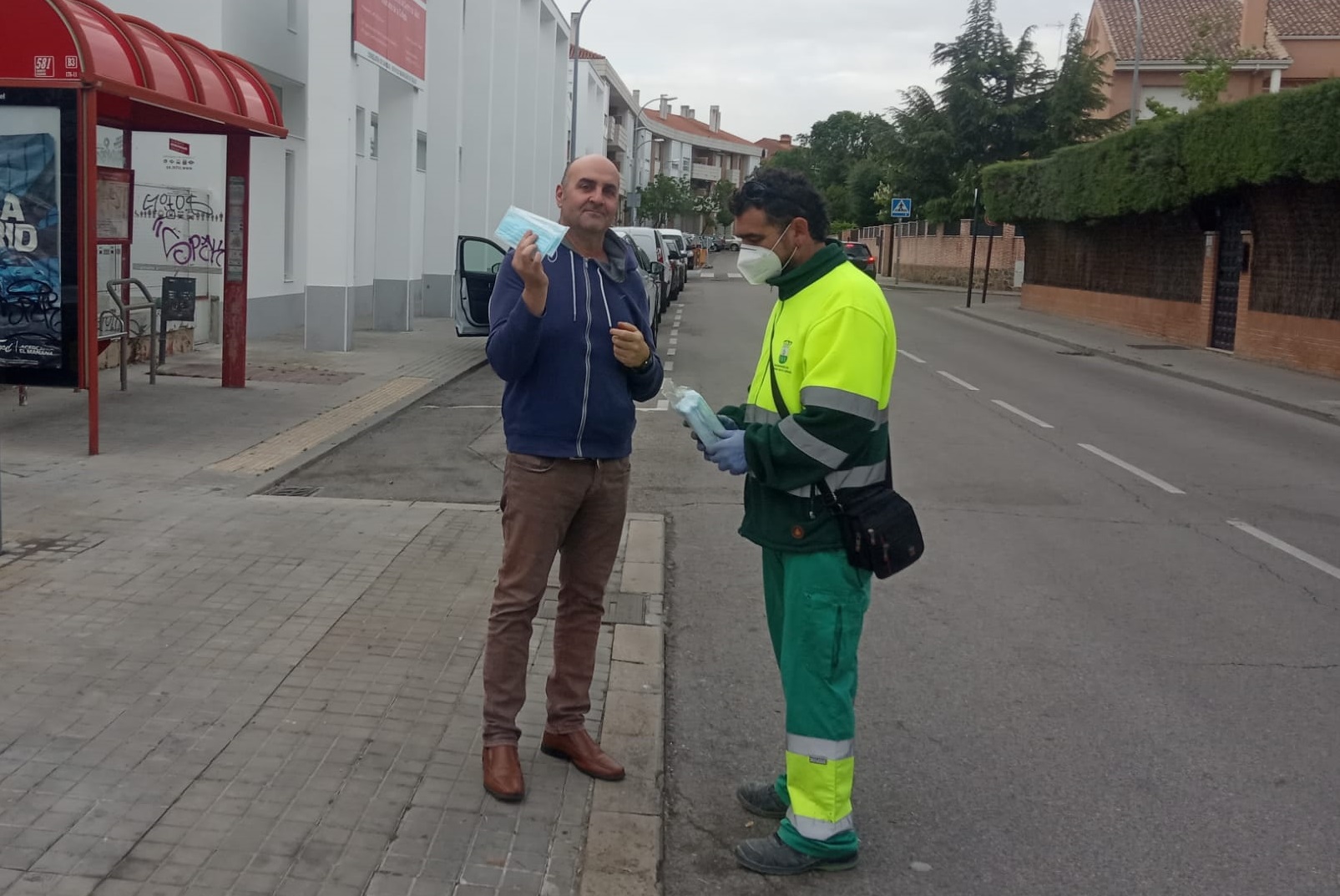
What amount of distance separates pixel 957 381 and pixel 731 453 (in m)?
14.7

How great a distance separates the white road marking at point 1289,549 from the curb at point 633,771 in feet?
13.2

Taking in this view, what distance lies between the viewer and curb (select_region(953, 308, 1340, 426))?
52.3ft

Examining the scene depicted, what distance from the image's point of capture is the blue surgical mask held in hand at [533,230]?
3.80m

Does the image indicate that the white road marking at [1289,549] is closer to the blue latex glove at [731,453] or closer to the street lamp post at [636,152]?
the blue latex glove at [731,453]

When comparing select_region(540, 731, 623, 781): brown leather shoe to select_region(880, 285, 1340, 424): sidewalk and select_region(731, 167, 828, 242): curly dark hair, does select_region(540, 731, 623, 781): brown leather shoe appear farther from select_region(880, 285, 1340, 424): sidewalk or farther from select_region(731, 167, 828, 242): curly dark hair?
select_region(880, 285, 1340, 424): sidewalk

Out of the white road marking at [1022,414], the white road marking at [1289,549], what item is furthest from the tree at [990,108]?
the white road marking at [1289,549]

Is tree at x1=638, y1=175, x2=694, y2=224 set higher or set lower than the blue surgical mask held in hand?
higher

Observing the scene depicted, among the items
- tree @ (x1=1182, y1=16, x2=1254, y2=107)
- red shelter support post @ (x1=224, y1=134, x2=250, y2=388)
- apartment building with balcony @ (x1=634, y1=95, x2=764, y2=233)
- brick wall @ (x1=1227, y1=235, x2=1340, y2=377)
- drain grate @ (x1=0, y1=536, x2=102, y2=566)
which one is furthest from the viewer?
apartment building with balcony @ (x1=634, y1=95, x2=764, y2=233)

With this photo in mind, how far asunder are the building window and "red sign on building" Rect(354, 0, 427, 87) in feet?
7.35

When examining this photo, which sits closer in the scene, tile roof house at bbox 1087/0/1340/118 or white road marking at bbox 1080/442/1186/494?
white road marking at bbox 1080/442/1186/494

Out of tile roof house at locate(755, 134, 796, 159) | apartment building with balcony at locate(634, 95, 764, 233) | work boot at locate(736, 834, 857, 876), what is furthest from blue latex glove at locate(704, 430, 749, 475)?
tile roof house at locate(755, 134, 796, 159)

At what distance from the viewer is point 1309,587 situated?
24.3 ft

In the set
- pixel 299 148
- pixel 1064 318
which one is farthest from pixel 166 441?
pixel 1064 318

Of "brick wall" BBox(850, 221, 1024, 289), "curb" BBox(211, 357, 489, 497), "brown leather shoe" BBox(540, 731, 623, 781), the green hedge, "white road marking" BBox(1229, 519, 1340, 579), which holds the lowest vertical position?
"brown leather shoe" BBox(540, 731, 623, 781)
